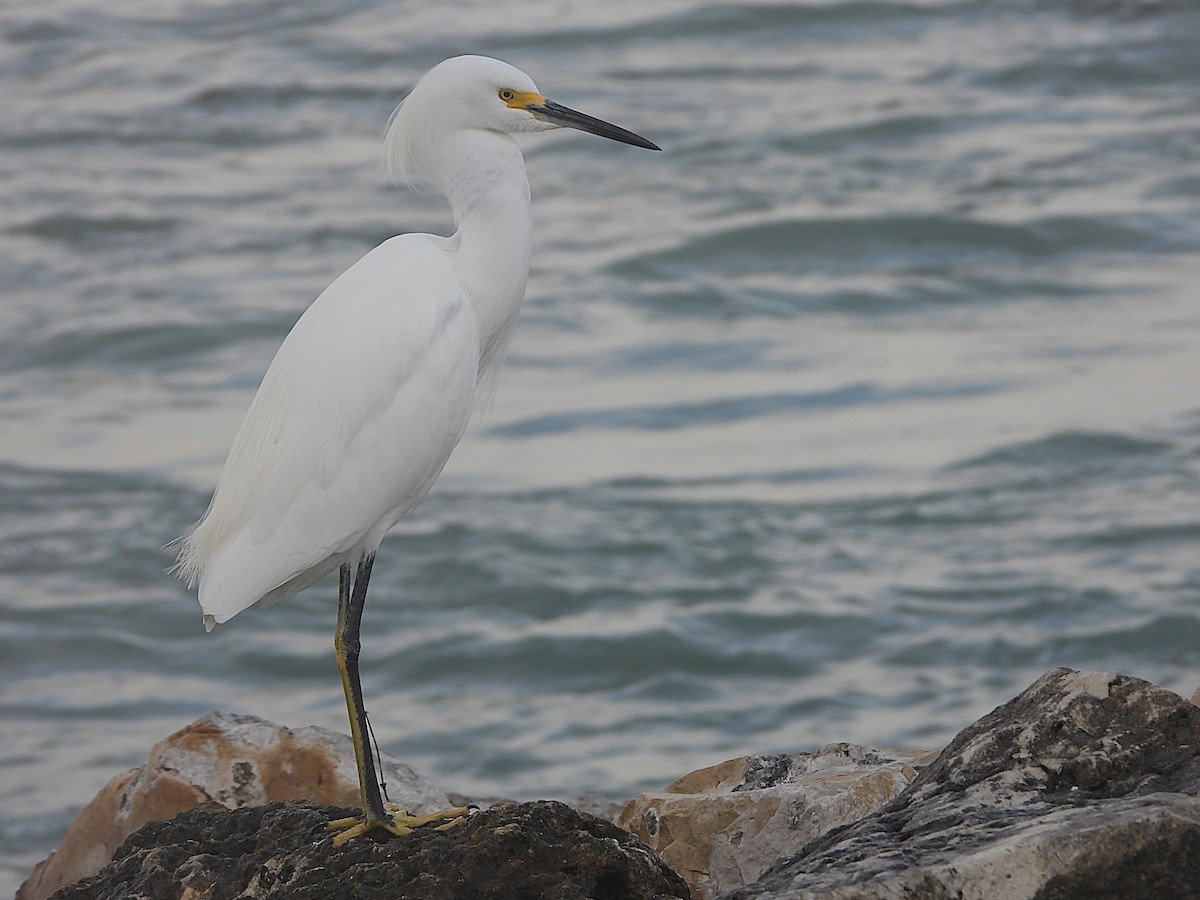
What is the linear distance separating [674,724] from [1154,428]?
435cm

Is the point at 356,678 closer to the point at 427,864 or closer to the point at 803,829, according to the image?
the point at 427,864

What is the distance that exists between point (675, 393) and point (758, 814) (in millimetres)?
7445

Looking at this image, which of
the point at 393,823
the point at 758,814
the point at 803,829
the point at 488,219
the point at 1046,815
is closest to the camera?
the point at 1046,815

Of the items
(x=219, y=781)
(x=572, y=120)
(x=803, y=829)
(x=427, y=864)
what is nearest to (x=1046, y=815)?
(x=803, y=829)

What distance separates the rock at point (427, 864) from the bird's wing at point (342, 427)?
0.65 m

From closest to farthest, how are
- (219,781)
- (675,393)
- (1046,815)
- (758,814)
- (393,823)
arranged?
1. (1046,815)
2. (393,823)
3. (758,814)
4. (219,781)
5. (675,393)

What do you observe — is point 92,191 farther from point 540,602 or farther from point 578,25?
point 540,602

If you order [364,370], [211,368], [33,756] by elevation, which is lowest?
[33,756]

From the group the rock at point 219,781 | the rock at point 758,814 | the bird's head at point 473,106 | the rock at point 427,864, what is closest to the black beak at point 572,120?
the bird's head at point 473,106

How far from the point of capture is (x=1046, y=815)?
9.89ft

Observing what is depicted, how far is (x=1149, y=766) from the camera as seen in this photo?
3.20 meters

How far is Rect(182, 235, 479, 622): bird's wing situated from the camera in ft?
13.8

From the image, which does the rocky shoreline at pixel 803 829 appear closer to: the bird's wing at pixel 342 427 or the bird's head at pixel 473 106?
the bird's wing at pixel 342 427

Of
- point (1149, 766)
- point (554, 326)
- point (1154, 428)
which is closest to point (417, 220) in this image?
point (554, 326)
